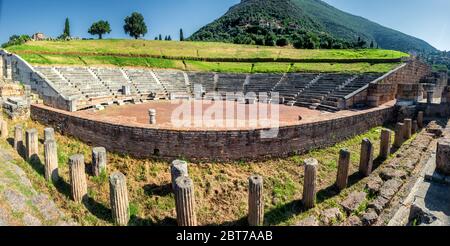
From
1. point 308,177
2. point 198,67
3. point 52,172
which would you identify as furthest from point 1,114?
point 198,67

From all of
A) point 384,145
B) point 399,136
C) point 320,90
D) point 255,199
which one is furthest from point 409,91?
point 255,199

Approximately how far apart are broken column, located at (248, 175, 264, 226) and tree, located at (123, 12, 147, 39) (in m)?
56.8

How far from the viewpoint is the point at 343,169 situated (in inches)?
329

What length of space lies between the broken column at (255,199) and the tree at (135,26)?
56843 millimetres

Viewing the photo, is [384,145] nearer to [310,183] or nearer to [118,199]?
[310,183]

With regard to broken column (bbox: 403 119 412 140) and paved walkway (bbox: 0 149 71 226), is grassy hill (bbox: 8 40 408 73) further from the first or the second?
paved walkway (bbox: 0 149 71 226)

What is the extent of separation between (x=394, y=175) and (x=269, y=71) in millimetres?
20347

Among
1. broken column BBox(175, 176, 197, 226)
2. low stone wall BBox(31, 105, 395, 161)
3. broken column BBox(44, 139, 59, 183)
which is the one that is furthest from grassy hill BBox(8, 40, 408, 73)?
broken column BBox(175, 176, 197, 226)

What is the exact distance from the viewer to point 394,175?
8.26 m

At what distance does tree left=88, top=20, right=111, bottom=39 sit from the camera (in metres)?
54.8

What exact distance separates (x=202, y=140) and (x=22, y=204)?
5075 millimetres

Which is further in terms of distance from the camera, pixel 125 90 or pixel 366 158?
pixel 125 90

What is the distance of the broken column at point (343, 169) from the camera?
8219mm
